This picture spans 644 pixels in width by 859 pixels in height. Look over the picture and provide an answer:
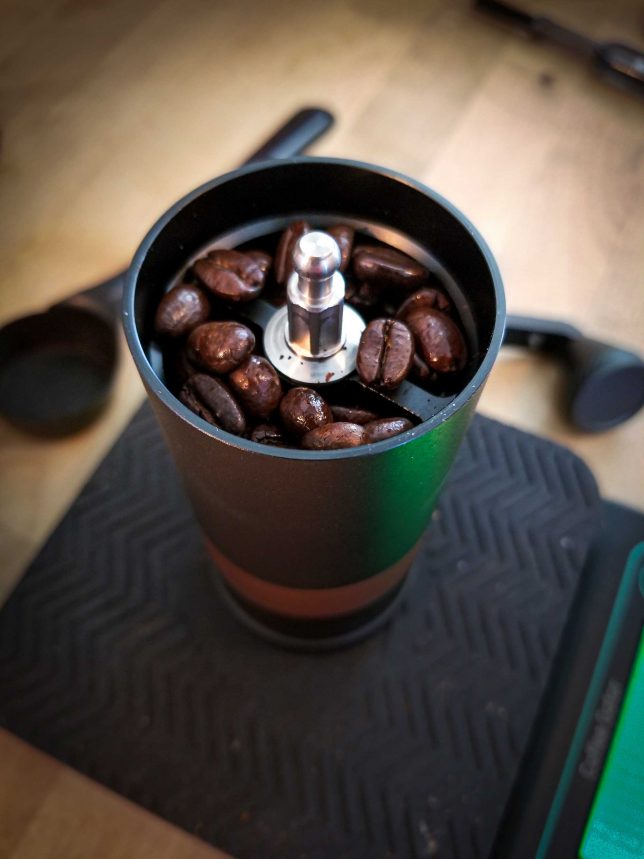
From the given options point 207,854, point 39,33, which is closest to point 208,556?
point 207,854

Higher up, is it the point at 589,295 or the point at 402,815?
the point at 589,295

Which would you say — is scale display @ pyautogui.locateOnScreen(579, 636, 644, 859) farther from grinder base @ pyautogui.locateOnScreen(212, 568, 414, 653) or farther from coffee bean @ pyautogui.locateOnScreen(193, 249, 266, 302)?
coffee bean @ pyautogui.locateOnScreen(193, 249, 266, 302)

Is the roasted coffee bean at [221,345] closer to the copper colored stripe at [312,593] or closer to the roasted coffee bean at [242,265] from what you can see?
the roasted coffee bean at [242,265]

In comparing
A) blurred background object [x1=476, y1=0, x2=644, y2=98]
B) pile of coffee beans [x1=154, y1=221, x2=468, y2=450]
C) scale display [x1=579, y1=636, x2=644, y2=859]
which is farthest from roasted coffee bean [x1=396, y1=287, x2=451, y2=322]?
blurred background object [x1=476, y1=0, x2=644, y2=98]

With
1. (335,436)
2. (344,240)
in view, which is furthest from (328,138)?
(335,436)

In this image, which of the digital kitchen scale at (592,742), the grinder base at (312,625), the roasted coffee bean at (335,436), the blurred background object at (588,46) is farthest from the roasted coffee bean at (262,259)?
the blurred background object at (588,46)

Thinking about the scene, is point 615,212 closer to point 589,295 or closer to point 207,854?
point 589,295

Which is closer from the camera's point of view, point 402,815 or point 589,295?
point 402,815

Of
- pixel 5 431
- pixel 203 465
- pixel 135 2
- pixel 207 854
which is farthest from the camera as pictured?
pixel 135 2
